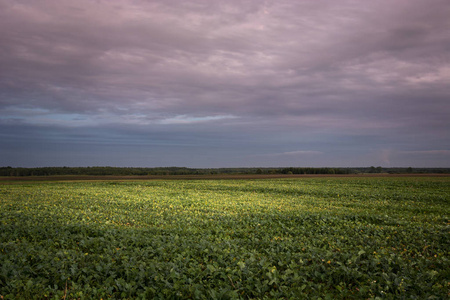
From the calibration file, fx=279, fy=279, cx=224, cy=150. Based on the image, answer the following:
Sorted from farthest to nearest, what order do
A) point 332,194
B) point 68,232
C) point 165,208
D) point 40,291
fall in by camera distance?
point 332,194
point 165,208
point 68,232
point 40,291

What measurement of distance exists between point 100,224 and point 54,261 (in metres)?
6.01

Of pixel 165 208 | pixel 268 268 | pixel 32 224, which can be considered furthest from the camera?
pixel 165 208

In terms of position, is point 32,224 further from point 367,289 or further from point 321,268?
point 367,289

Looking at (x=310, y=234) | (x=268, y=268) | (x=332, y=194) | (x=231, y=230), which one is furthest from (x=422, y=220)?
(x=332, y=194)

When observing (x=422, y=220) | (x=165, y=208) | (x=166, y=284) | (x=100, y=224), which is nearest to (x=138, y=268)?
(x=166, y=284)

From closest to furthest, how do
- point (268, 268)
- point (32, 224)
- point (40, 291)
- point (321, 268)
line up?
point (40, 291) → point (268, 268) → point (321, 268) → point (32, 224)

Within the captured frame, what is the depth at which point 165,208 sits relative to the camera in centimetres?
2080

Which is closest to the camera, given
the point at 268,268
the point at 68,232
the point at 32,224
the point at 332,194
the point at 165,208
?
the point at 268,268

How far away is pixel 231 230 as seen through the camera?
45.3 feet

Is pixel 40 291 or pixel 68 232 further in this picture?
pixel 68 232

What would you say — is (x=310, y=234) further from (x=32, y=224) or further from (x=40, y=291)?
(x=32, y=224)

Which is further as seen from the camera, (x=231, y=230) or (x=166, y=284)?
(x=231, y=230)

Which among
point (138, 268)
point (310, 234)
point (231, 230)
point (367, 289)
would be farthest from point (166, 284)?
point (310, 234)

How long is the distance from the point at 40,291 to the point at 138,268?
242 cm
